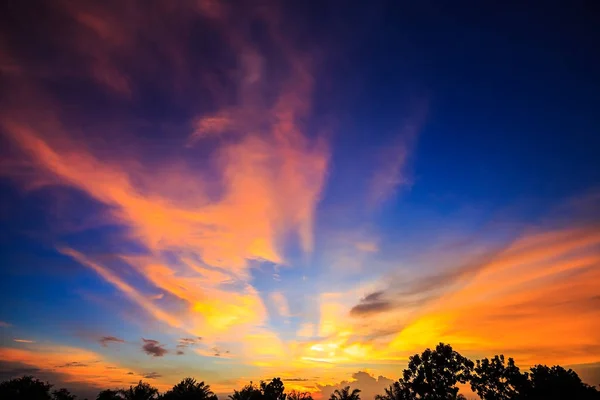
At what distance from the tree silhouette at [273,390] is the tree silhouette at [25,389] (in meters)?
39.0

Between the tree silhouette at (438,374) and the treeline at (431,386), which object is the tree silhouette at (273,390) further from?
the tree silhouette at (438,374)

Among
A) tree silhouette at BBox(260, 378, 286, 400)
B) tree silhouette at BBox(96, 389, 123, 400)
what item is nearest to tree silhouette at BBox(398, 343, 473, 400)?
tree silhouette at BBox(260, 378, 286, 400)

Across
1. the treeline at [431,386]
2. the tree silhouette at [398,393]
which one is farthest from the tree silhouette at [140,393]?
the tree silhouette at [398,393]

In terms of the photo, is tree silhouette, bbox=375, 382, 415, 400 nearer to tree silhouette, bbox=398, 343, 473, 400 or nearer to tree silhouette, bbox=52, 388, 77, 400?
tree silhouette, bbox=398, 343, 473, 400

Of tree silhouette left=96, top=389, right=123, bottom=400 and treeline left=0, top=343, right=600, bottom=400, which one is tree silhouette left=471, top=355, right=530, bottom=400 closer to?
treeline left=0, top=343, right=600, bottom=400

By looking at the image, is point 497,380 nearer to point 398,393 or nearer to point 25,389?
point 398,393

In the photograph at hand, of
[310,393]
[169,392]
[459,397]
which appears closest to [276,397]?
[310,393]

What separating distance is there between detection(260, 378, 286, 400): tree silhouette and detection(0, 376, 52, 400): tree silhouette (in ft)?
128

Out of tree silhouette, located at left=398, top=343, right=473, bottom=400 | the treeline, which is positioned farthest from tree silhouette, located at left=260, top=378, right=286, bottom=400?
tree silhouette, located at left=398, top=343, right=473, bottom=400

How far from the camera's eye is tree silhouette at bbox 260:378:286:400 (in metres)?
64.6

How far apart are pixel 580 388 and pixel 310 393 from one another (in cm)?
4781

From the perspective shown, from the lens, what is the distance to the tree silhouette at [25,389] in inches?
2177

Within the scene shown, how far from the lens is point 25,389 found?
57.6 metres

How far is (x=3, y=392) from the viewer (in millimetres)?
55031
